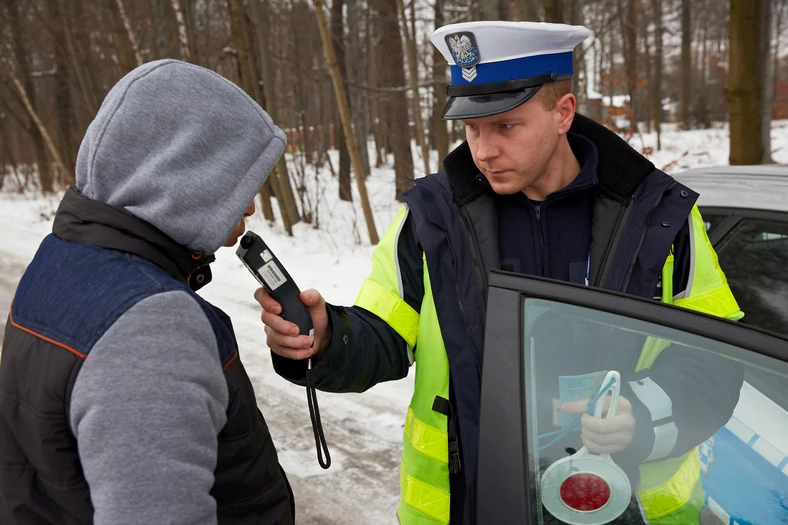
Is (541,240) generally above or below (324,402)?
above

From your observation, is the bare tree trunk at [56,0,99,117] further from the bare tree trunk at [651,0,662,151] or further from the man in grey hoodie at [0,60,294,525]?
the bare tree trunk at [651,0,662,151]

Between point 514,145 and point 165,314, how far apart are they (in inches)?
46.1

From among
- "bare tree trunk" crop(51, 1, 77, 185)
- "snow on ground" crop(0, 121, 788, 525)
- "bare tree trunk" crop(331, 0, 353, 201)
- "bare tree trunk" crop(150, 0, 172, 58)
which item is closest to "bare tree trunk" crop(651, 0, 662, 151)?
"bare tree trunk" crop(331, 0, 353, 201)

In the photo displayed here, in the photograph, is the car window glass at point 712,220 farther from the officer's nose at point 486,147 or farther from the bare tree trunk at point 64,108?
the bare tree trunk at point 64,108

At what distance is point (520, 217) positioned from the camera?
192cm

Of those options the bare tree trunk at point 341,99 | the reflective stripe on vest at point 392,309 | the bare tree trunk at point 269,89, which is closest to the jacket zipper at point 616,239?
the reflective stripe on vest at point 392,309

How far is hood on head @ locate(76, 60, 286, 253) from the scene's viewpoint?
115 centimetres

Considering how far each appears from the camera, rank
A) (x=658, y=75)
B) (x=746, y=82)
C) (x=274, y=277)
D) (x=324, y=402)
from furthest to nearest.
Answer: (x=658, y=75) → (x=746, y=82) → (x=324, y=402) → (x=274, y=277)

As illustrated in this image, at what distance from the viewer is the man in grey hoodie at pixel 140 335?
1019 millimetres

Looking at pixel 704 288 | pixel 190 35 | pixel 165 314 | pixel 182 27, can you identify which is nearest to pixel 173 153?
pixel 165 314

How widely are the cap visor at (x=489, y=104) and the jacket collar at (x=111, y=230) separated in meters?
0.94

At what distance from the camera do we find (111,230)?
115 centimetres

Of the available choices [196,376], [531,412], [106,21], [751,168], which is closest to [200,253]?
[196,376]

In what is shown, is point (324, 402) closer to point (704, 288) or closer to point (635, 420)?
point (704, 288)
